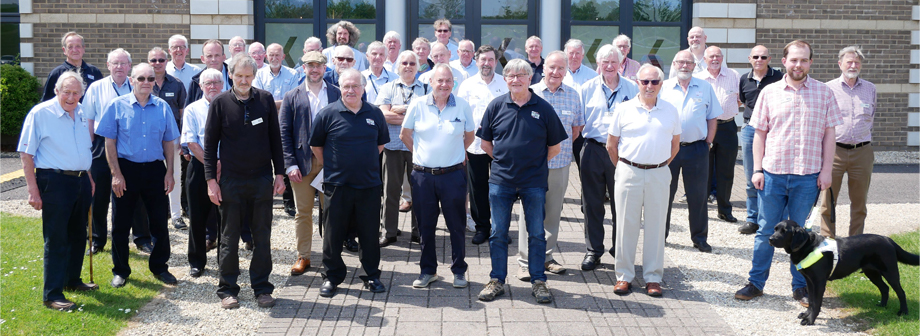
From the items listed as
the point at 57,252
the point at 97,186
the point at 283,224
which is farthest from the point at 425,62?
the point at 57,252

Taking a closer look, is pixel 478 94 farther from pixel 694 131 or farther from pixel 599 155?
pixel 694 131

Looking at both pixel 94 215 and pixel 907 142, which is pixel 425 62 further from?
pixel 907 142

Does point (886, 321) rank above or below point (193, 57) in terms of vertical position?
below

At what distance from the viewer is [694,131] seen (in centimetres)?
765

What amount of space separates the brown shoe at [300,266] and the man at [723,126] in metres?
4.85

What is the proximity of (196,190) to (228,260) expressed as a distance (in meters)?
1.00

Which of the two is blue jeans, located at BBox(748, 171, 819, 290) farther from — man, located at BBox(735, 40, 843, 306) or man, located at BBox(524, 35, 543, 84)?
man, located at BBox(524, 35, 543, 84)

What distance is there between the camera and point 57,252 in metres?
5.88

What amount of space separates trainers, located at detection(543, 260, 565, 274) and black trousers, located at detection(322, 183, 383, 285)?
1.55 m

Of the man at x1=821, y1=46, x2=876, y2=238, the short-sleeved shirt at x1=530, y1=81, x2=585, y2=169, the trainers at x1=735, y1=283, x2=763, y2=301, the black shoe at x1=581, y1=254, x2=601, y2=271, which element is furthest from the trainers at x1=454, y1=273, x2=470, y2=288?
the man at x1=821, y1=46, x2=876, y2=238

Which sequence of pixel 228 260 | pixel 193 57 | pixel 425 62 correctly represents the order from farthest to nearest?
pixel 193 57
pixel 425 62
pixel 228 260

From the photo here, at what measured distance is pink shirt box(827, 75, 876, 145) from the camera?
7430mm

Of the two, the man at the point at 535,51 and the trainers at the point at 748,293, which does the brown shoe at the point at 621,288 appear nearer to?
the trainers at the point at 748,293

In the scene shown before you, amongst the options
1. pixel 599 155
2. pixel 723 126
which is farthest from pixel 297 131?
pixel 723 126
